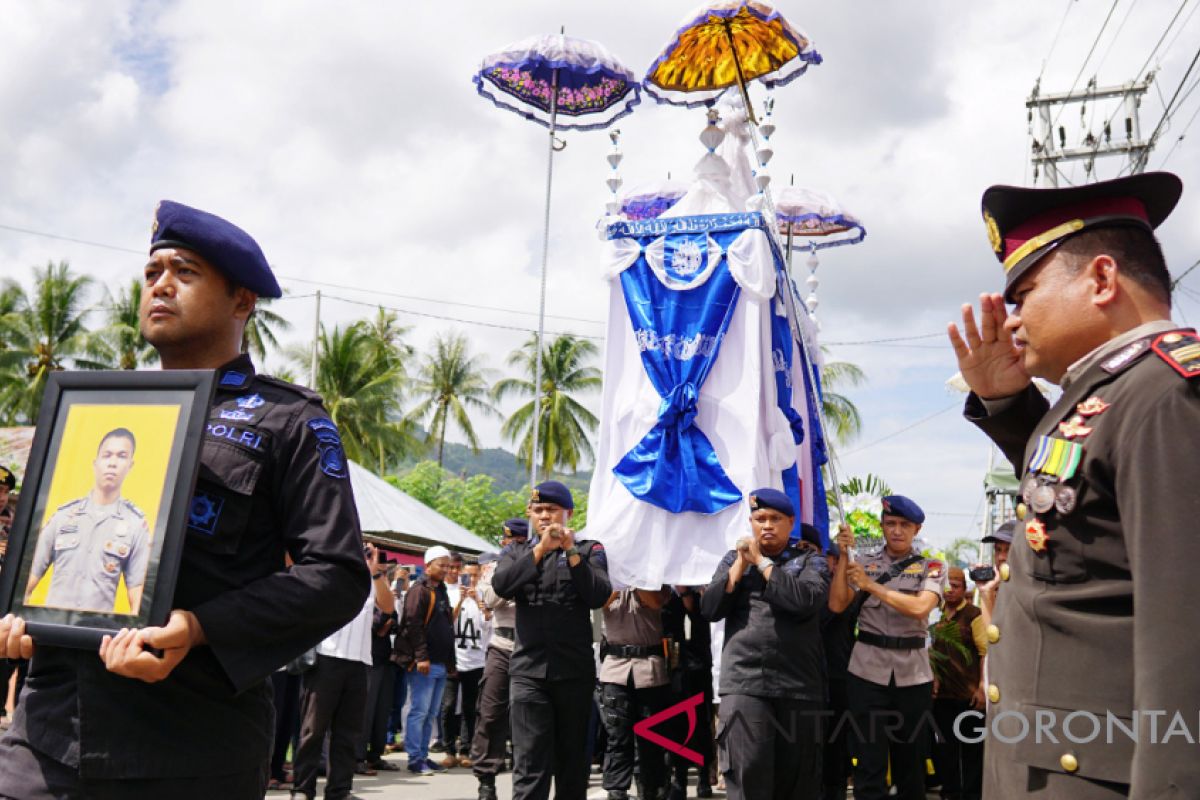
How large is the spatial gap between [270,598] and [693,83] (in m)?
7.93

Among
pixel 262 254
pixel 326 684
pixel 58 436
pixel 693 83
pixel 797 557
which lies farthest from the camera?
pixel 693 83

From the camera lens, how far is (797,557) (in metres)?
6.50

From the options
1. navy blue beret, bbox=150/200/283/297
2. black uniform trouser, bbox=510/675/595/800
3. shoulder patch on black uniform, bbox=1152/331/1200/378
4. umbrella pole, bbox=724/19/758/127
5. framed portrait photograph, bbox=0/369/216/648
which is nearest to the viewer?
shoulder patch on black uniform, bbox=1152/331/1200/378

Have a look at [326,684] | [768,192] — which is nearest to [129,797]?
[326,684]

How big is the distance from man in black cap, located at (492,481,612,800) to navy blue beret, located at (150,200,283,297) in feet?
14.3

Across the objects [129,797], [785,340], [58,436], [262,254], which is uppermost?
[785,340]

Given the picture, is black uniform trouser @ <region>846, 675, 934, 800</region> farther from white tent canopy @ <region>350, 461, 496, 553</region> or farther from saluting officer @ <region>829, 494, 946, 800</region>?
white tent canopy @ <region>350, 461, 496, 553</region>

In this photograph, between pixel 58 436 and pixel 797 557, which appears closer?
pixel 58 436

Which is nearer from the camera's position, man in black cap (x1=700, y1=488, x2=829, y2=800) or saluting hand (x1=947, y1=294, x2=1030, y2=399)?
saluting hand (x1=947, y1=294, x2=1030, y2=399)

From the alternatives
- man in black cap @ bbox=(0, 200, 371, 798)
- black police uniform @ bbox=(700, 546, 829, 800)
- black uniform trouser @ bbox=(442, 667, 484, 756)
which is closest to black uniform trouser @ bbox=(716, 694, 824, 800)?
black police uniform @ bbox=(700, 546, 829, 800)

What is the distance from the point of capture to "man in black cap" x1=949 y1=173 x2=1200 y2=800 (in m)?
1.71

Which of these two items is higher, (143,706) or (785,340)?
(785,340)

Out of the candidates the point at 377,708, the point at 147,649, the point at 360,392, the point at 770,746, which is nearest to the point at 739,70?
the point at 770,746

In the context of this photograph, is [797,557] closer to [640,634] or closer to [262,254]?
[640,634]
